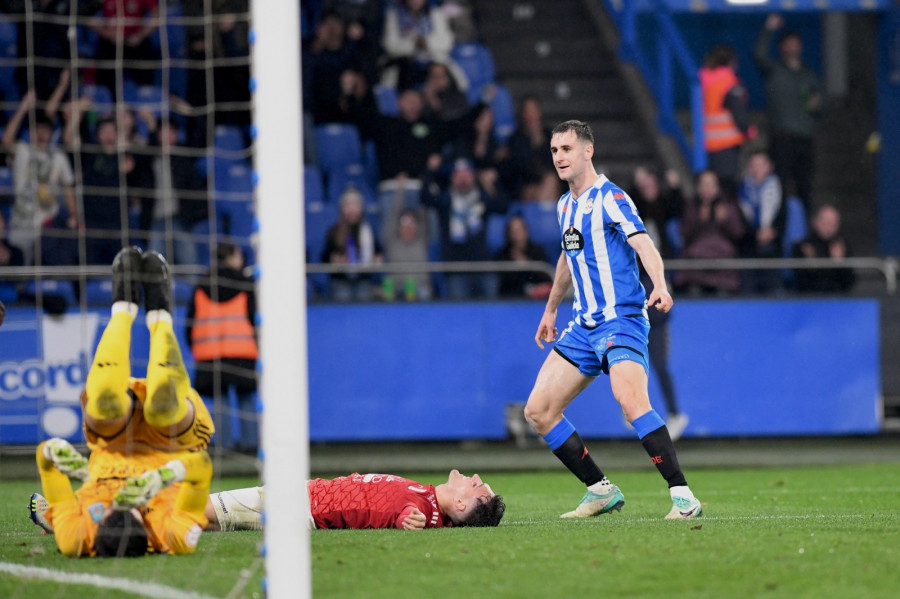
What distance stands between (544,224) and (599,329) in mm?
7147

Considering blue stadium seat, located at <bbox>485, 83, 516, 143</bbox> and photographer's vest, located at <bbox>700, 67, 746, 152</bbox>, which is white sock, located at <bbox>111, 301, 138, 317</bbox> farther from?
photographer's vest, located at <bbox>700, 67, 746, 152</bbox>

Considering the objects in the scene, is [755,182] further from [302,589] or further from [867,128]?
[302,589]

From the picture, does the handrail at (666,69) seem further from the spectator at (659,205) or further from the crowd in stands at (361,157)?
the spectator at (659,205)

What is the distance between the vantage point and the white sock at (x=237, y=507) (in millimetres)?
6531

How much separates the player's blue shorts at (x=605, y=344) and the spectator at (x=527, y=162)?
24.3 feet

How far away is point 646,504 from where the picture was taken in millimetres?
8234

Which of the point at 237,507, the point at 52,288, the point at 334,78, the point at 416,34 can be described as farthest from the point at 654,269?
the point at 416,34

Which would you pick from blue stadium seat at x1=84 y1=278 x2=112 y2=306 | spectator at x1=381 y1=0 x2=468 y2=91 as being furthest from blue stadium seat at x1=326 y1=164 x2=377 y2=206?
blue stadium seat at x1=84 y1=278 x2=112 y2=306

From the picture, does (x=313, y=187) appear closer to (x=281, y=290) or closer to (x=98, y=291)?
(x=98, y=291)

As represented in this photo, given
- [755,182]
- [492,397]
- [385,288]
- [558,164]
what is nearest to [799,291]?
[755,182]

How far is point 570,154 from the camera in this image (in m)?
7.05

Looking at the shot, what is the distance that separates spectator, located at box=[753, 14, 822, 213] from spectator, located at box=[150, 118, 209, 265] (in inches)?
286

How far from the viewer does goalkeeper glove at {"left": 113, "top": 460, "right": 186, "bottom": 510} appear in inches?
206

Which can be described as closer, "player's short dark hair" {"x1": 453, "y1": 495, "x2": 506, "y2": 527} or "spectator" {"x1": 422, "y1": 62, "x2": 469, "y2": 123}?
"player's short dark hair" {"x1": 453, "y1": 495, "x2": 506, "y2": 527}
